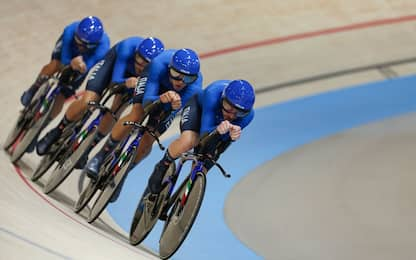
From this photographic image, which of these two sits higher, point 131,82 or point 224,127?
point 224,127

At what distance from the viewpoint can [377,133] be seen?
29.6 ft

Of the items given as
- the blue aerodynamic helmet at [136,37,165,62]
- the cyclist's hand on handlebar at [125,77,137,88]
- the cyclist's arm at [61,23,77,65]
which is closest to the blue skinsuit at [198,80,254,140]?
the blue aerodynamic helmet at [136,37,165,62]

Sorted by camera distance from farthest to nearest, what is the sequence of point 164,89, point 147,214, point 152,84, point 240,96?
1. point 164,89
2. point 152,84
3. point 147,214
4. point 240,96

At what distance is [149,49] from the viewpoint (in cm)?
638

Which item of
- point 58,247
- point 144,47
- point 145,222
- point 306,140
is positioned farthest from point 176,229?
point 306,140

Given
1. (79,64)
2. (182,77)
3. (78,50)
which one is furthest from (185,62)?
(78,50)

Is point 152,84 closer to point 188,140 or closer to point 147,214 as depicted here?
point 188,140

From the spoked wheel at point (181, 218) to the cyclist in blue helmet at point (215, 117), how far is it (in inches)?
9.7

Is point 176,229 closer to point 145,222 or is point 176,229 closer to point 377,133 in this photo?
point 145,222

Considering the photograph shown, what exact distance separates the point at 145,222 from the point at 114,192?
1.25 ft

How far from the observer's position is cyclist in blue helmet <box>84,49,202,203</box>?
5.72 m

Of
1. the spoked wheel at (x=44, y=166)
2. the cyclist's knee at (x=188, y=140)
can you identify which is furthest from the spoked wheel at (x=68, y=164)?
the cyclist's knee at (x=188, y=140)

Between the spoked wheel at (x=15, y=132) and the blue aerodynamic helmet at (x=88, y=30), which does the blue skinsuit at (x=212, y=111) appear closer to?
the blue aerodynamic helmet at (x=88, y=30)

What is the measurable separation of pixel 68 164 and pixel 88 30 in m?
1.07
